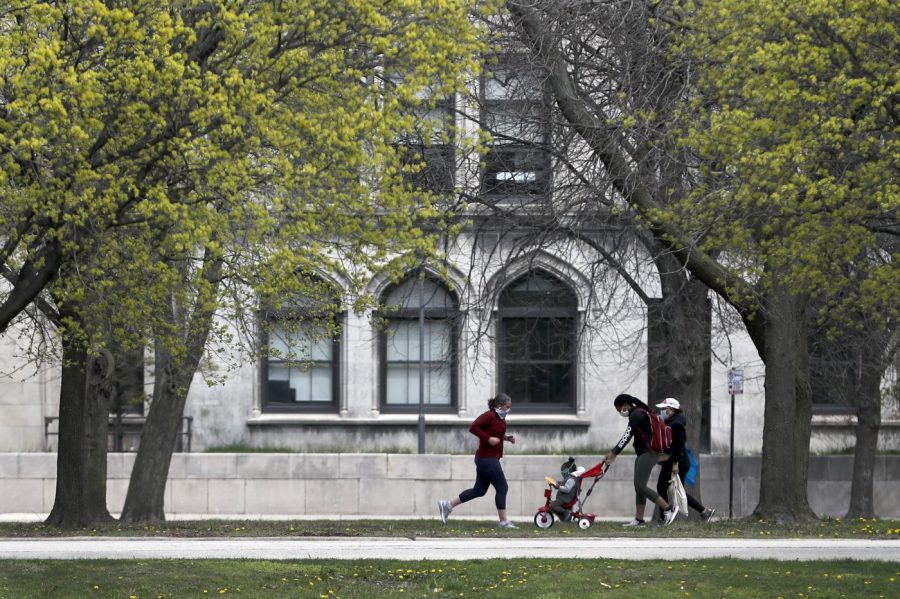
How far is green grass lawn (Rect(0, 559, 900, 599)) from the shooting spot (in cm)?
1165

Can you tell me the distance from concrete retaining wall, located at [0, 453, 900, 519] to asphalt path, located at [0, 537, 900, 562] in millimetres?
11341

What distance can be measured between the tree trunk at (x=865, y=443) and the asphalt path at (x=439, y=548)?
34.1ft

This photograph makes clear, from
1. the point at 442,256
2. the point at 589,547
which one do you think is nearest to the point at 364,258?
the point at 442,256

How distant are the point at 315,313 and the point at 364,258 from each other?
5001mm

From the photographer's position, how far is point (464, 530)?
57.6 feet

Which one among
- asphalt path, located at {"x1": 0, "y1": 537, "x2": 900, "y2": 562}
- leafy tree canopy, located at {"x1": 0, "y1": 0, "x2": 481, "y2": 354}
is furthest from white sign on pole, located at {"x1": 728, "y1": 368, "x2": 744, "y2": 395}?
leafy tree canopy, located at {"x1": 0, "y1": 0, "x2": 481, "y2": 354}

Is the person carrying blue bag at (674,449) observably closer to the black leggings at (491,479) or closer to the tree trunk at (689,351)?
the black leggings at (491,479)

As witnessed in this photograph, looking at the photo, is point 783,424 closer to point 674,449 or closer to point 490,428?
point 674,449

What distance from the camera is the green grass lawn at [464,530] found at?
1677cm

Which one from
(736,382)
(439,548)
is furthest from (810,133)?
(736,382)

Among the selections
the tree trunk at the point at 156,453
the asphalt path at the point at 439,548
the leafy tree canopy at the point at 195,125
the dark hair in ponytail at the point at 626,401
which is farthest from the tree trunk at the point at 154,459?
the leafy tree canopy at the point at 195,125

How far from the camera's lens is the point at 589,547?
48.9 ft

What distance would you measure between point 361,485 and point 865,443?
376 inches

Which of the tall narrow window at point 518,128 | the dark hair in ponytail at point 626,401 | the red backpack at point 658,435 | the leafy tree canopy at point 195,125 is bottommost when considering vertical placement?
the red backpack at point 658,435
